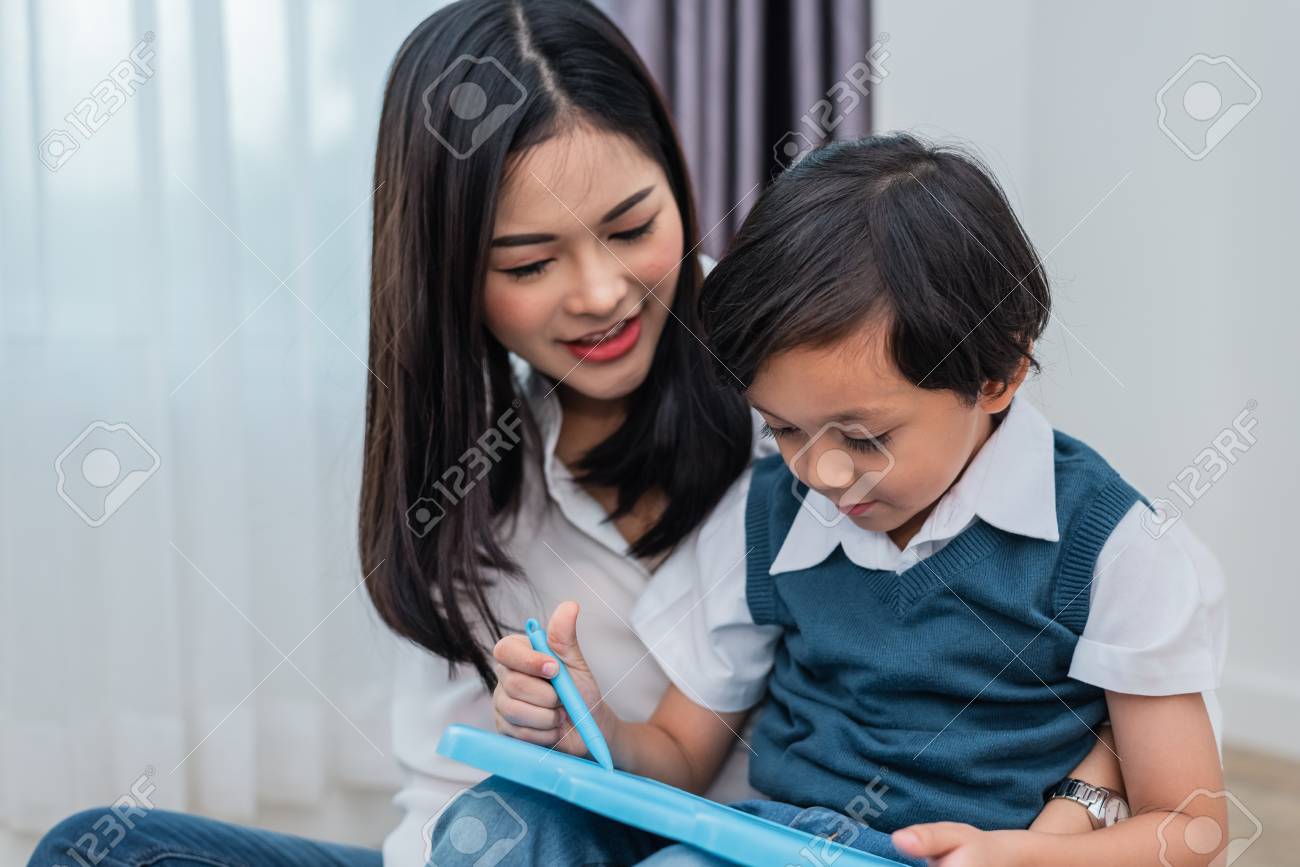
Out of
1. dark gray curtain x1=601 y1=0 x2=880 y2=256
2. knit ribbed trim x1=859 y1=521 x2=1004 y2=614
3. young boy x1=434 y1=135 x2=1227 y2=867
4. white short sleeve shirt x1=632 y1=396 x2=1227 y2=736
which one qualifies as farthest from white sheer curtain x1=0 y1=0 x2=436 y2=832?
knit ribbed trim x1=859 y1=521 x2=1004 y2=614

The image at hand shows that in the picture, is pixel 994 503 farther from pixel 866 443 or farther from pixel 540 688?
pixel 540 688

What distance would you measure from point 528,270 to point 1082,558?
0.48 meters

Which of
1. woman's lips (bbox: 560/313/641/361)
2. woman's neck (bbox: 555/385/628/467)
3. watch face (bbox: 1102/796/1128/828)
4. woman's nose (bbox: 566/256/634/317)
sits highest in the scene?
woman's nose (bbox: 566/256/634/317)

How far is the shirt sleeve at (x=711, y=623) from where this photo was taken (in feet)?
3.37

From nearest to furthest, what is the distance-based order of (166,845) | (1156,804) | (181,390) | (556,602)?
1. (1156,804)
2. (166,845)
3. (556,602)
4. (181,390)

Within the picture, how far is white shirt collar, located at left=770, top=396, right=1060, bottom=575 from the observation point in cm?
87

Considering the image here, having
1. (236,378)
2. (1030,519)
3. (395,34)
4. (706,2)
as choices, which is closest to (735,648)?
(1030,519)

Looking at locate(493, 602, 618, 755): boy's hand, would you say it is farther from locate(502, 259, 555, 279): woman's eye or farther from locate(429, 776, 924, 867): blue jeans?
locate(502, 259, 555, 279): woman's eye

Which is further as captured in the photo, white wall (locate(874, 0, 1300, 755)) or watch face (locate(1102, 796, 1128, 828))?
white wall (locate(874, 0, 1300, 755))

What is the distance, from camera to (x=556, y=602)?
1.16m

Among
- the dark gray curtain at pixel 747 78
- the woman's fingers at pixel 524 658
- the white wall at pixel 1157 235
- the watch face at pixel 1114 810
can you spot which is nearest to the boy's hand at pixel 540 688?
the woman's fingers at pixel 524 658

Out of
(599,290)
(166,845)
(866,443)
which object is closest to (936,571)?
(866,443)

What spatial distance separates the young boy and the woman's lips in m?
0.16

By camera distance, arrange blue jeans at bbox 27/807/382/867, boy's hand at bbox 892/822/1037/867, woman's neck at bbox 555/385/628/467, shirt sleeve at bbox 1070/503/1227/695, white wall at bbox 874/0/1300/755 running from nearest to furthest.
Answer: boy's hand at bbox 892/822/1037/867, shirt sleeve at bbox 1070/503/1227/695, blue jeans at bbox 27/807/382/867, woman's neck at bbox 555/385/628/467, white wall at bbox 874/0/1300/755
